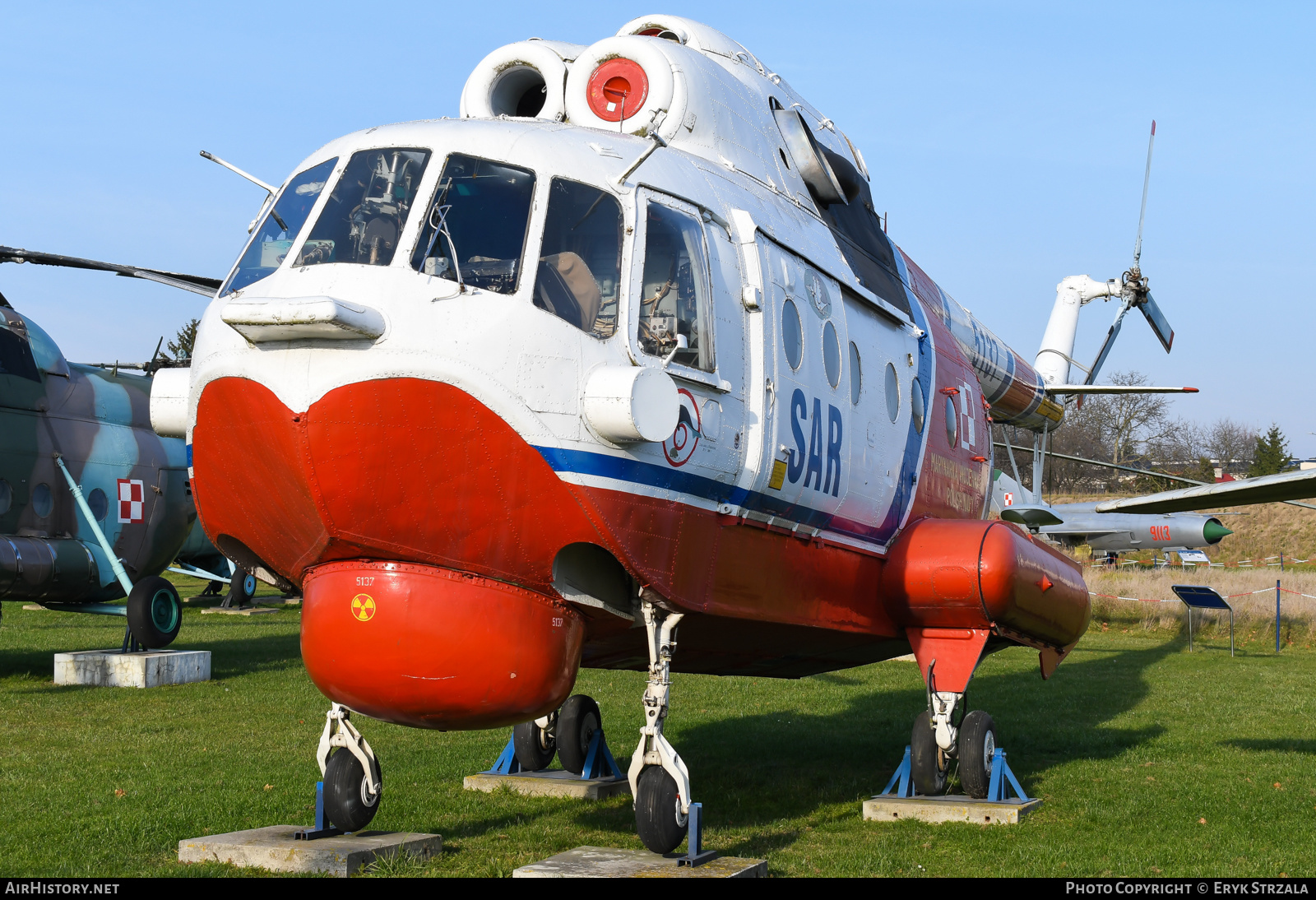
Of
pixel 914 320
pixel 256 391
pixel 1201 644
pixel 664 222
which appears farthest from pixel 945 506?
pixel 1201 644

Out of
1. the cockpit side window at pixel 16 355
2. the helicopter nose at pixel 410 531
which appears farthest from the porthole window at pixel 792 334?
the cockpit side window at pixel 16 355

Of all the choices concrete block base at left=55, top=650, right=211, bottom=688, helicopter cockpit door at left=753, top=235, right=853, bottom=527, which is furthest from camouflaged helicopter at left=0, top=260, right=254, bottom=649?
helicopter cockpit door at left=753, top=235, right=853, bottom=527

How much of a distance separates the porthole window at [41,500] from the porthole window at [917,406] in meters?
11.8

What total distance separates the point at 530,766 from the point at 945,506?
4006mm

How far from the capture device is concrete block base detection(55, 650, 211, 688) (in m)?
16.0

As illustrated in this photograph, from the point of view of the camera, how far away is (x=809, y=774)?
10633mm

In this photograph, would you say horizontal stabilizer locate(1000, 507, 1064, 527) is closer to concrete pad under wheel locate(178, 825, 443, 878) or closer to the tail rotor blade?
the tail rotor blade

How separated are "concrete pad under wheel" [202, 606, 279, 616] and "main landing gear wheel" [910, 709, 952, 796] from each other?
72.2 feet

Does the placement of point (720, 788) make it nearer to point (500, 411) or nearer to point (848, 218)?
point (848, 218)

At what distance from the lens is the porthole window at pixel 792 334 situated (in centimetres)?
729

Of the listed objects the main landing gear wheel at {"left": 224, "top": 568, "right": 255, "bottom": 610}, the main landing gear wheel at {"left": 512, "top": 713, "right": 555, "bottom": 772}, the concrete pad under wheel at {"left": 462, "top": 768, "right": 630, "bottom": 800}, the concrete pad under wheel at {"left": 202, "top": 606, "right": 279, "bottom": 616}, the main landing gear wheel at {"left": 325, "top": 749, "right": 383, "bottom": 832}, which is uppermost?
the main landing gear wheel at {"left": 325, "top": 749, "right": 383, "bottom": 832}

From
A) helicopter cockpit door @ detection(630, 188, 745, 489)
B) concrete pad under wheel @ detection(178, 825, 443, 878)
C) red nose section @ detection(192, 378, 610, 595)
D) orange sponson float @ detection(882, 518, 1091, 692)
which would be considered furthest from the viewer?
orange sponson float @ detection(882, 518, 1091, 692)

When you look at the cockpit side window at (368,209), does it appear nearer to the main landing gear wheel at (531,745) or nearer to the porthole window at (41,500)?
the main landing gear wheel at (531,745)

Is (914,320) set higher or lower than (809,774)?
higher
